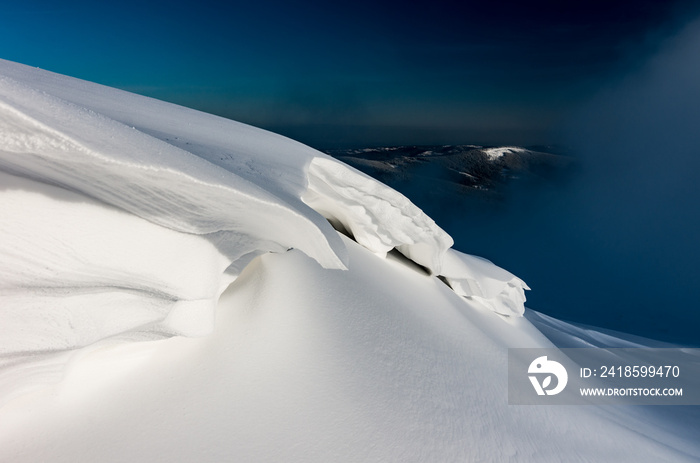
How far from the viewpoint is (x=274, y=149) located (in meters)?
1.93

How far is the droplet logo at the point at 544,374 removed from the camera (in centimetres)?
177

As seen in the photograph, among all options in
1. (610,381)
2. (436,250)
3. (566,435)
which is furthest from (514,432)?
(610,381)

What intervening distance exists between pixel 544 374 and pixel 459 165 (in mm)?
10201

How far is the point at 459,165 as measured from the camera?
11.4 metres

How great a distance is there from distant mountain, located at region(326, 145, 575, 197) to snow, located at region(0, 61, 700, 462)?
8.84 meters

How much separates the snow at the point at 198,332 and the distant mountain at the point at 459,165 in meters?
8.84

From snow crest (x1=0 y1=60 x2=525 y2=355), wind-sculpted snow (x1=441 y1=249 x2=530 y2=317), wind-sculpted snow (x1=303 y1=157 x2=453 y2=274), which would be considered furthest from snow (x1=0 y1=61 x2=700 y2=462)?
wind-sculpted snow (x1=441 y1=249 x2=530 y2=317)

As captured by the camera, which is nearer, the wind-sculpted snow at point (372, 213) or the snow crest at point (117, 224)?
the snow crest at point (117, 224)

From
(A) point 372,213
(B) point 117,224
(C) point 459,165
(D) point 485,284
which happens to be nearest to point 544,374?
(D) point 485,284

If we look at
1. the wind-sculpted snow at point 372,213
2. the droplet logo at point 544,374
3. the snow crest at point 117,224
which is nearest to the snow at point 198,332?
the snow crest at point 117,224

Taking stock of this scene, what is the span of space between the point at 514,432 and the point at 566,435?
30 cm

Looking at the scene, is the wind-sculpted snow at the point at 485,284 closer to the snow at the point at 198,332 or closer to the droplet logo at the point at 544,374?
the droplet logo at the point at 544,374

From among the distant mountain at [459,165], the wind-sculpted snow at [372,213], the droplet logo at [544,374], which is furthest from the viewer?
the distant mountain at [459,165]

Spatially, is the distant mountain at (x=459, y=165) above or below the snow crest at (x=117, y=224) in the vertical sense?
above
